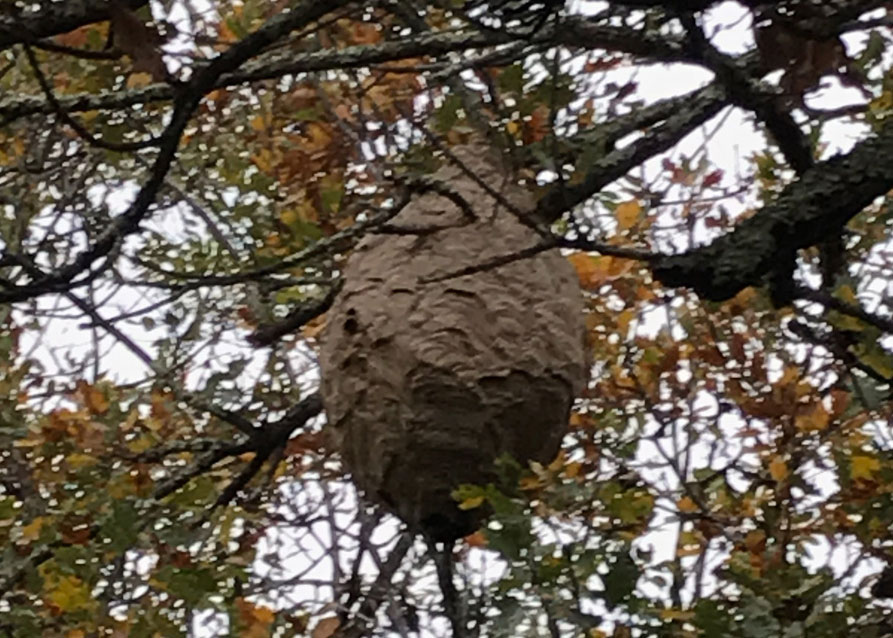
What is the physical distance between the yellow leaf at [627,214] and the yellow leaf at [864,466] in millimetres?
802

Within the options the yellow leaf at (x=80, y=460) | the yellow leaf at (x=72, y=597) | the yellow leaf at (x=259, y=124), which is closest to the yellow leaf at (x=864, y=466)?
the yellow leaf at (x=72, y=597)

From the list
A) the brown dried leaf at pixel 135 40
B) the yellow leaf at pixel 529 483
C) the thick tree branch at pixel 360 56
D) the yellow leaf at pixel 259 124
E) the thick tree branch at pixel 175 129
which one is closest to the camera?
the brown dried leaf at pixel 135 40

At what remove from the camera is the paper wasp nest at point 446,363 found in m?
1.87

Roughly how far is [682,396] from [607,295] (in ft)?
0.83

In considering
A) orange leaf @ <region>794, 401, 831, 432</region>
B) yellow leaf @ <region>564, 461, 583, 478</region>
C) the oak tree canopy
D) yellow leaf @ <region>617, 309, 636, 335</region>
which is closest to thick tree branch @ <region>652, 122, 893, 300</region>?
the oak tree canopy

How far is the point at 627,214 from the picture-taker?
8.07 feet

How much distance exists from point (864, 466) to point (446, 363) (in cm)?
53

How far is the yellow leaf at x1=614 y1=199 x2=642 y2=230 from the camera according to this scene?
245cm

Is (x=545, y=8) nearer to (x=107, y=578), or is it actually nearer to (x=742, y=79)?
(x=742, y=79)

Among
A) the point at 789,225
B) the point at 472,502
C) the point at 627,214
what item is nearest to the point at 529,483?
the point at 472,502

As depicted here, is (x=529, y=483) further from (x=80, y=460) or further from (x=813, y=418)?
(x=80, y=460)

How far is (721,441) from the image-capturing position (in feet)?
8.80

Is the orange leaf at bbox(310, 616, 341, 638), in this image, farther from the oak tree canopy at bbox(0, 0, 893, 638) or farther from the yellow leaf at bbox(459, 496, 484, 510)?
the yellow leaf at bbox(459, 496, 484, 510)

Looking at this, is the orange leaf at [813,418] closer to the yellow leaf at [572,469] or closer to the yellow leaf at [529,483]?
the yellow leaf at [572,469]
